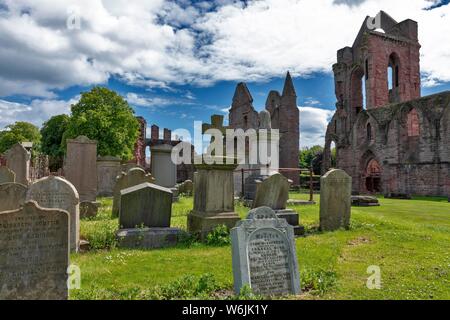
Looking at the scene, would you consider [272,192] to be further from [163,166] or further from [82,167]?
[163,166]

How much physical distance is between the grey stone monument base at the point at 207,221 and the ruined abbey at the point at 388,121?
17.6 m

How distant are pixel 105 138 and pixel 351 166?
2315cm

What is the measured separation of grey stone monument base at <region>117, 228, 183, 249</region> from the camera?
701cm

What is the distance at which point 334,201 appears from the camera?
9297 mm

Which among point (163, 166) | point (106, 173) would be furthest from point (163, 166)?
point (106, 173)

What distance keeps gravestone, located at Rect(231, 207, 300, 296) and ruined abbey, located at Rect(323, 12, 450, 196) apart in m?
20.0

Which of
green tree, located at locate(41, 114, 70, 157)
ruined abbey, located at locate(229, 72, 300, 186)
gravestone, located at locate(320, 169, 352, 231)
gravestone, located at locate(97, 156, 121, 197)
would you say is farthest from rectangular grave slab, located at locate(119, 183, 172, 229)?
green tree, located at locate(41, 114, 70, 157)

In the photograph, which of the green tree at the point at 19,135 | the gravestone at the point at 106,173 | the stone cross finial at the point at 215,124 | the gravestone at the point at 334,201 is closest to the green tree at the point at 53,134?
the green tree at the point at 19,135

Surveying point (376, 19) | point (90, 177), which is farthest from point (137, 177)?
point (376, 19)

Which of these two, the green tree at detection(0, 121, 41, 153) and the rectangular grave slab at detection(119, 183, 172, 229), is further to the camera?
the green tree at detection(0, 121, 41, 153)

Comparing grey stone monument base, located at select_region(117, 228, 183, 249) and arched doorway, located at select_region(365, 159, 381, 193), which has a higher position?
arched doorway, located at select_region(365, 159, 381, 193)

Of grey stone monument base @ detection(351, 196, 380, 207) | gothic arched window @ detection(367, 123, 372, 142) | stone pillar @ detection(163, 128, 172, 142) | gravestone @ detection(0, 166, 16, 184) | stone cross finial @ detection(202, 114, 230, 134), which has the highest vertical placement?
stone pillar @ detection(163, 128, 172, 142)

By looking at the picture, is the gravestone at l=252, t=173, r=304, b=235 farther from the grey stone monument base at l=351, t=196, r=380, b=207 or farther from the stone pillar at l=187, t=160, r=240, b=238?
the grey stone monument base at l=351, t=196, r=380, b=207

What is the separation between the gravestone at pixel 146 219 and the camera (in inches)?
280
